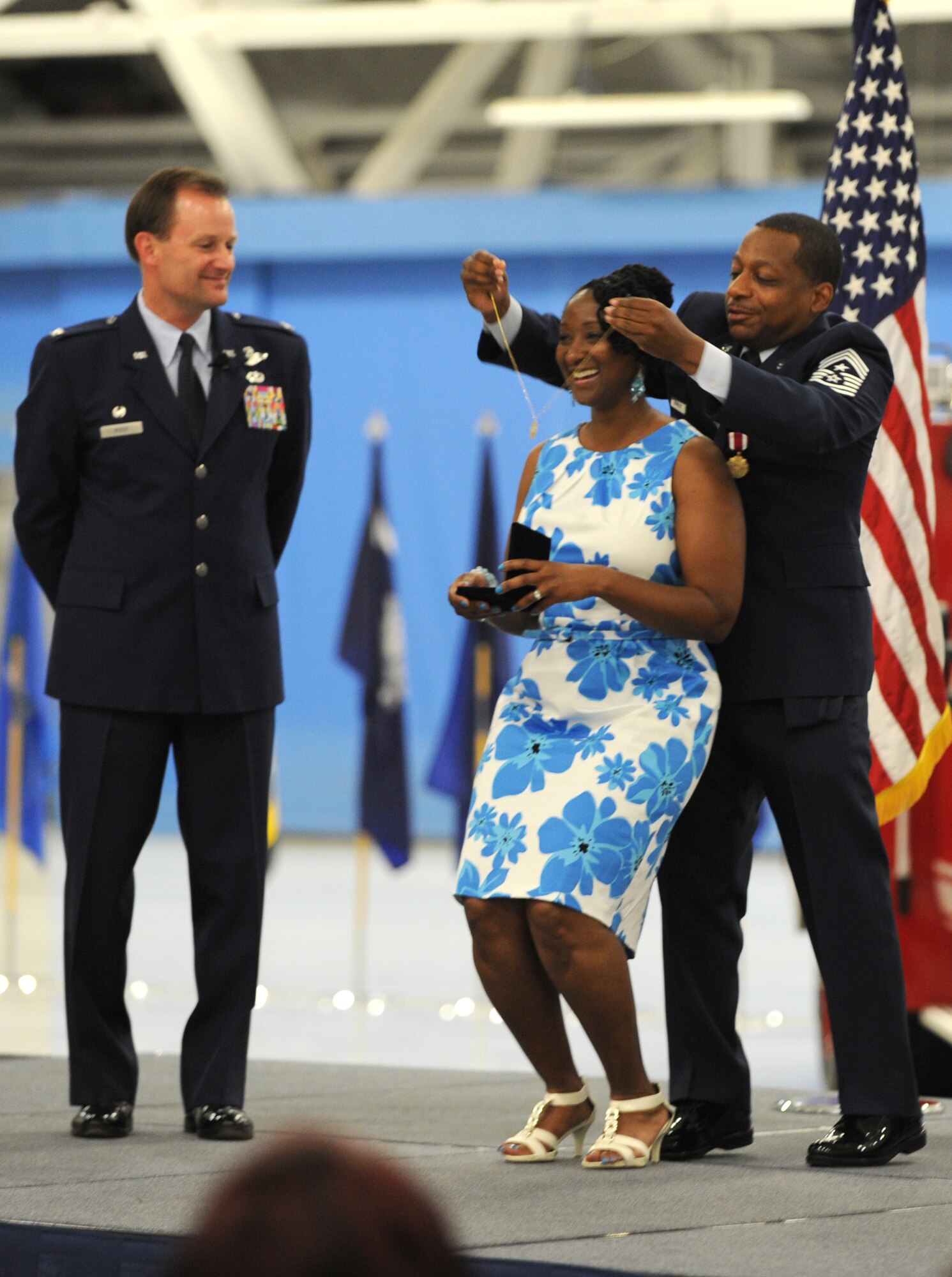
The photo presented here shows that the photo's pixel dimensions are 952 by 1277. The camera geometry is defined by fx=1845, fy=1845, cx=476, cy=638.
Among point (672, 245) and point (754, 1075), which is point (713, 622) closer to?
point (754, 1075)

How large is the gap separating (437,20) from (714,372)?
27.3 ft

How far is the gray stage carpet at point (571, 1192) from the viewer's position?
2258 mm

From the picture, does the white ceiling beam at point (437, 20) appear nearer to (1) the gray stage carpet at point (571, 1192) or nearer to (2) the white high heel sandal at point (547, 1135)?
(1) the gray stage carpet at point (571, 1192)

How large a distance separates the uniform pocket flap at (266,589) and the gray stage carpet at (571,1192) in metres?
0.92

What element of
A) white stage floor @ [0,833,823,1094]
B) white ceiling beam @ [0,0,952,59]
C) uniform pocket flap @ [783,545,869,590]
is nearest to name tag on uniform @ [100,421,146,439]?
uniform pocket flap @ [783,545,869,590]

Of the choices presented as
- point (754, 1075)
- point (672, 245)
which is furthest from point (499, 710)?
point (672, 245)

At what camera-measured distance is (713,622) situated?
2732mm

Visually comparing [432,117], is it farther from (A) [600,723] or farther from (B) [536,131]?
(A) [600,723]

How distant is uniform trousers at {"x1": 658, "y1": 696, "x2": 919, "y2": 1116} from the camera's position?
278 cm

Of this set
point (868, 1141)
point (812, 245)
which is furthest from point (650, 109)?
point (868, 1141)

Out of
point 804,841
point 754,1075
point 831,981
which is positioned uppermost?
point 804,841

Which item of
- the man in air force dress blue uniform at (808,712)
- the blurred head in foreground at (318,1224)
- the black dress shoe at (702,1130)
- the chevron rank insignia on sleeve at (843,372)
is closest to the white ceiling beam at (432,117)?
the man in air force dress blue uniform at (808,712)

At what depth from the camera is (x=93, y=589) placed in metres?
3.14

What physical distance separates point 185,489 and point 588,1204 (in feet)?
4.48
